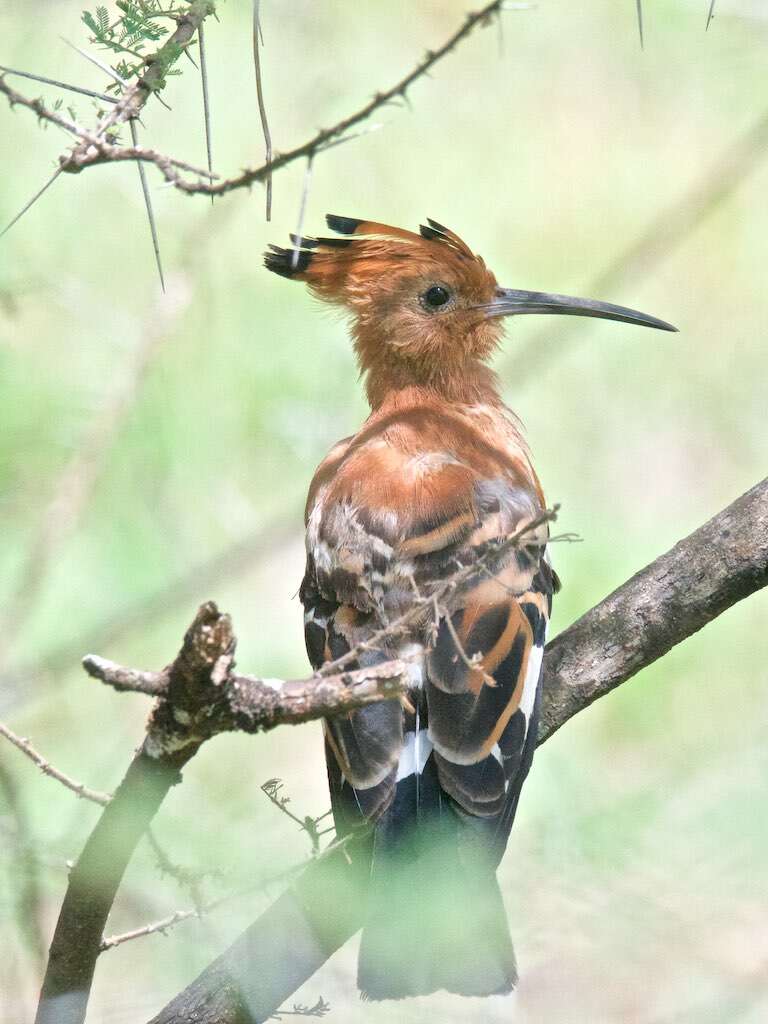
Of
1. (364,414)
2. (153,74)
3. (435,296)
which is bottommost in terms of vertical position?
(153,74)

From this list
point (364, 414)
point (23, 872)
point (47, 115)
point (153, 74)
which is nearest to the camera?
point (47, 115)

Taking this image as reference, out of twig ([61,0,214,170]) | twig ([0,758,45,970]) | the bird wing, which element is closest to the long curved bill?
the bird wing

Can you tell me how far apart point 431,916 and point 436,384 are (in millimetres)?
1768

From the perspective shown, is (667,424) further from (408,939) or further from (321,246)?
(408,939)

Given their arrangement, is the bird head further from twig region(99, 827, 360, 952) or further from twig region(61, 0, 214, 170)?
twig region(99, 827, 360, 952)

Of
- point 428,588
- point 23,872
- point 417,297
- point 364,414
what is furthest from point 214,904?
point 364,414

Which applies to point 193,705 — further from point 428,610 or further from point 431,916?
point 431,916

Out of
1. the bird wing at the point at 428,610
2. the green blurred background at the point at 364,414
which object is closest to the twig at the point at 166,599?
the green blurred background at the point at 364,414

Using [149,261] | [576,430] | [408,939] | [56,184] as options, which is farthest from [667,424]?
[408,939]

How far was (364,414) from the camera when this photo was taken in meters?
5.56

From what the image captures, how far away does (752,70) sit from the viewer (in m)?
6.42

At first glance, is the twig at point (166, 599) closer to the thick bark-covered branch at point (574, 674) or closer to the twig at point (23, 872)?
the twig at point (23, 872)

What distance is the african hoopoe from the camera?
279 centimetres

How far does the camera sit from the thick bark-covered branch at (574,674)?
101 inches
